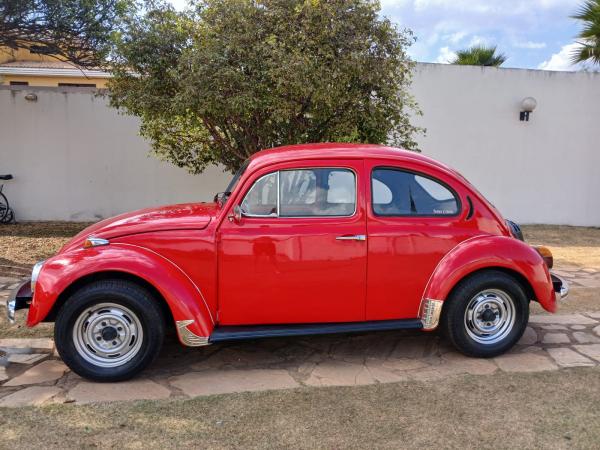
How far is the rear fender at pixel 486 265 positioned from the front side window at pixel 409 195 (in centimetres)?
35

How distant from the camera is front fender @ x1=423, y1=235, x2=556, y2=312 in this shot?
400 cm

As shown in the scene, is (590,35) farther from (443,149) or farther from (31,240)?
(31,240)

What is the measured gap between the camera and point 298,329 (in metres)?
3.93

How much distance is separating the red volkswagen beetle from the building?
12.3m

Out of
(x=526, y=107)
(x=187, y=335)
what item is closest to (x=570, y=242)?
(x=526, y=107)

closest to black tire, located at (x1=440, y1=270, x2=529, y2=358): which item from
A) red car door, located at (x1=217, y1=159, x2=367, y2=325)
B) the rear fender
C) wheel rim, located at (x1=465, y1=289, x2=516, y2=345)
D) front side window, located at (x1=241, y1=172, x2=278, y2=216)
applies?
wheel rim, located at (x1=465, y1=289, x2=516, y2=345)

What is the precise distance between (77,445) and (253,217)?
1881 millimetres

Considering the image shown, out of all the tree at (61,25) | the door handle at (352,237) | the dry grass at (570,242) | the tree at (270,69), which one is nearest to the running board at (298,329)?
the door handle at (352,237)

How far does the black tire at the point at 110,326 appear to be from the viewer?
11.8 feet

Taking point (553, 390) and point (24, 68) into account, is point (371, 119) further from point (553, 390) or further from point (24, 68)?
point (24, 68)

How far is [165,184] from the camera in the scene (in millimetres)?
10320

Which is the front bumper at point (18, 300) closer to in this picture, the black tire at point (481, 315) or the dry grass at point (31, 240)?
the black tire at point (481, 315)

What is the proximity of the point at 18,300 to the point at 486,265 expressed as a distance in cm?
361

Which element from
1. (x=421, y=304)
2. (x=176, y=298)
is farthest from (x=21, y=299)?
(x=421, y=304)
